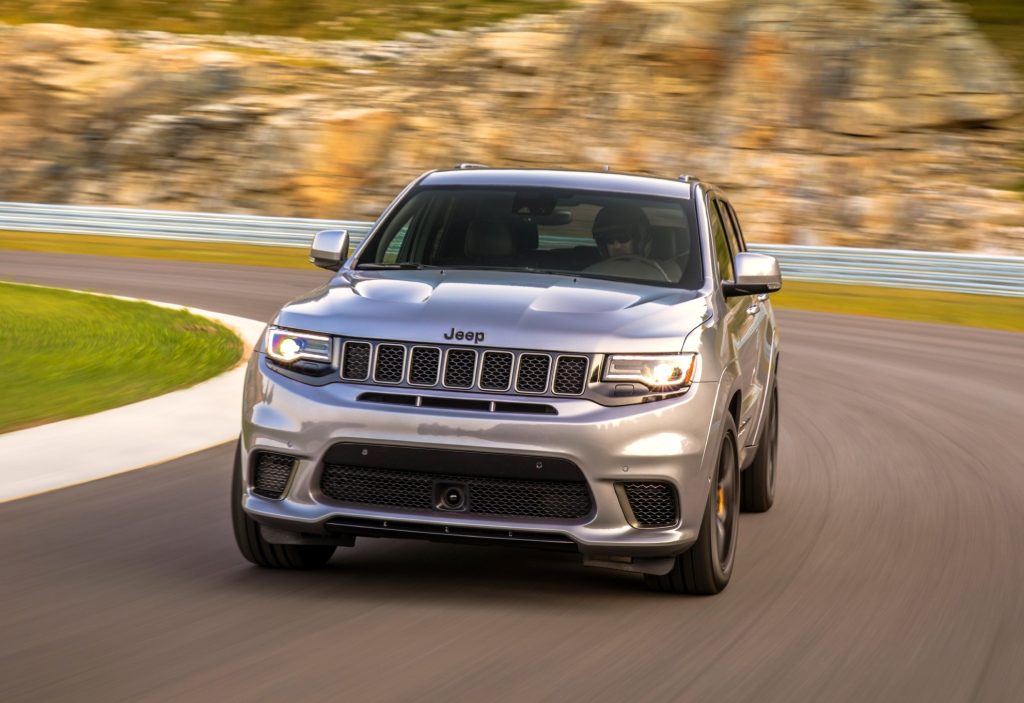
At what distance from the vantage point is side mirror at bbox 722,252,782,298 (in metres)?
7.36

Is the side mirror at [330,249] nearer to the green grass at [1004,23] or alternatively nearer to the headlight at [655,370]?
the headlight at [655,370]

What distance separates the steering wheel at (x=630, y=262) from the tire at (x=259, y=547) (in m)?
1.73

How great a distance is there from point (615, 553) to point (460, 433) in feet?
2.39

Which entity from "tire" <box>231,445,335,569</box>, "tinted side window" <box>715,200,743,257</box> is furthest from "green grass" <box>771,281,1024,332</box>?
"tire" <box>231,445,335,569</box>

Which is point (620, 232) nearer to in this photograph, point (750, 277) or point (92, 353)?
point (750, 277)

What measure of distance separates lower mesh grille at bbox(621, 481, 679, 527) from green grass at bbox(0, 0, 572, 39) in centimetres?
3809

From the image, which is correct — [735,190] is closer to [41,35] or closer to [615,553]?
[41,35]

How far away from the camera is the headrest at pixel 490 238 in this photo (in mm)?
7477

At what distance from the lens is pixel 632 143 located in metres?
37.6

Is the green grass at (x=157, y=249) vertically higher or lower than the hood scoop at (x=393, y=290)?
lower

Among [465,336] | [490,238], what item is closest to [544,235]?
[490,238]

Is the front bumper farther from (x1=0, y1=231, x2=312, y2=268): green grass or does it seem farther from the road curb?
(x1=0, y1=231, x2=312, y2=268): green grass

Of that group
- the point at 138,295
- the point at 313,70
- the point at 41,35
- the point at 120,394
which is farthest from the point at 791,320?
the point at 41,35

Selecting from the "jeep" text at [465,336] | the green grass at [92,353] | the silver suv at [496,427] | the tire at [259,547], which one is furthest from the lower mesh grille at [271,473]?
the green grass at [92,353]
